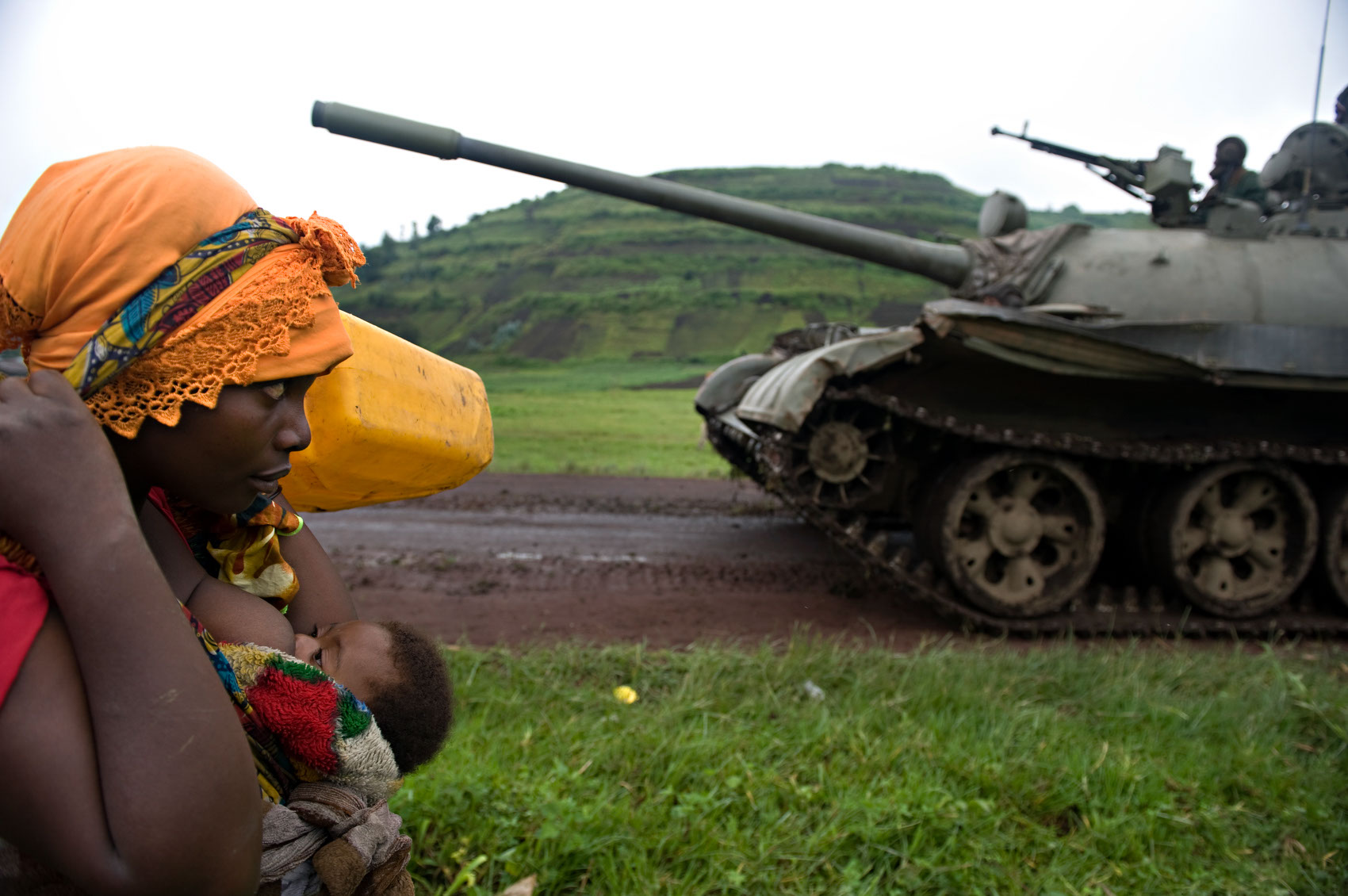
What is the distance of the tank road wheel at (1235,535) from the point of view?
5.61 meters

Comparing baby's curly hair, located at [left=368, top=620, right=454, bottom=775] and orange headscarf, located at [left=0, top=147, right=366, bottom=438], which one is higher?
orange headscarf, located at [left=0, top=147, right=366, bottom=438]

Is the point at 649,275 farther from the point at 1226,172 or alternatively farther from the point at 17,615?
the point at 17,615

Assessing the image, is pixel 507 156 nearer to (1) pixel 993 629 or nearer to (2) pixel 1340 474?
(1) pixel 993 629

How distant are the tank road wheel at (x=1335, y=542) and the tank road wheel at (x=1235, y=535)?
4.3 inches

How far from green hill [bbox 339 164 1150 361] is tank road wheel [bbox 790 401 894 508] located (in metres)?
18.1

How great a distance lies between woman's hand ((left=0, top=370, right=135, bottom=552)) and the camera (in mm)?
836

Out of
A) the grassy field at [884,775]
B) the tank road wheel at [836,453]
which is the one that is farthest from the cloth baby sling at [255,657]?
the tank road wheel at [836,453]

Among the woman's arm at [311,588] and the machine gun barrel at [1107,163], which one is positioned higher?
the machine gun barrel at [1107,163]

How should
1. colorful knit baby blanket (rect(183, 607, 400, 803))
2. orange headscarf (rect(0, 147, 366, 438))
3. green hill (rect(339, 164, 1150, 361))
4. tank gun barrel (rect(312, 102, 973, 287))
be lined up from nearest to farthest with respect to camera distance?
orange headscarf (rect(0, 147, 366, 438)), colorful knit baby blanket (rect(183, 607, 400, 803)), tank gun barrel (rect(312, 102, 973, 287)), green hill (rect(339, 164, 1150, 361))

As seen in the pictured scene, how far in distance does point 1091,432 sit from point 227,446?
562cm

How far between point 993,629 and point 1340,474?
8.65ft

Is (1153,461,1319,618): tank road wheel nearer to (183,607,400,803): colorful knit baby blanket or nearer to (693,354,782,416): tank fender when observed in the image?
(693,354,782,416): tank fender

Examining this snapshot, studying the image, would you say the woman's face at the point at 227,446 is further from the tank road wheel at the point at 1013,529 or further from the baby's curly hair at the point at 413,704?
the tank road wheel at the point at 1013,529

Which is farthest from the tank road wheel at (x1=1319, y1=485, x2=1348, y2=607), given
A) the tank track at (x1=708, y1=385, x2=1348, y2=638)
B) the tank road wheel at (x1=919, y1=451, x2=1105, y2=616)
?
the tank road wheel at (x1=919, y1=451, x2=1105, y2=616)
